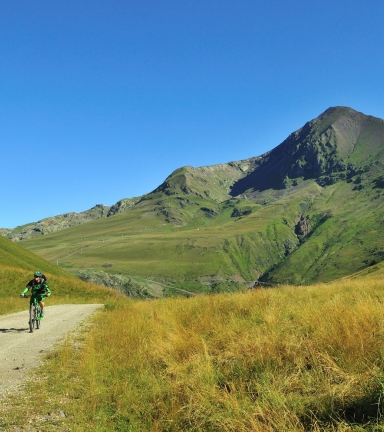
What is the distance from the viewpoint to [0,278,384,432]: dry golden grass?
4.74 m

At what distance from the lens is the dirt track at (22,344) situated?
8.77 m

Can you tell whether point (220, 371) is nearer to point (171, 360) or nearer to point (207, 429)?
point (171, 360)

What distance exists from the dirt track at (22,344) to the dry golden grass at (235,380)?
81 cm

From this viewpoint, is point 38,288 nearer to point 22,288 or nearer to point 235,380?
point 235,380

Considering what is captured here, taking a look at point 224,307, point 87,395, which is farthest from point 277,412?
point 224,307

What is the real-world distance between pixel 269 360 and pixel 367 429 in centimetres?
250

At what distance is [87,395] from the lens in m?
6.69

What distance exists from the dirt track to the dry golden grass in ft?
2.64

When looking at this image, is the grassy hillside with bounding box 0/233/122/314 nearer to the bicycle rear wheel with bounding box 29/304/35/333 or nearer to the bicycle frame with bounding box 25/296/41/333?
the bicycle frame with bounding box 25/296/41/333

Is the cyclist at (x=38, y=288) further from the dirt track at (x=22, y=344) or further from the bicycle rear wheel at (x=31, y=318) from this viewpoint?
the dirt track at (x=22, y=344)

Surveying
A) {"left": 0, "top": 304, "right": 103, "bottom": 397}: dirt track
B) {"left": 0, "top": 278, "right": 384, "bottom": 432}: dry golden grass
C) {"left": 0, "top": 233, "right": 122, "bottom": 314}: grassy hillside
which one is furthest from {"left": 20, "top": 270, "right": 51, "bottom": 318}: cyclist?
{"left": 0, "top": 233, "right": 122, "bottom": 314}: grassy hillside

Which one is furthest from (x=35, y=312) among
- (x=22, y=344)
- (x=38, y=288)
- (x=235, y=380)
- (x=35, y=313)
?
(x=235, y=380)

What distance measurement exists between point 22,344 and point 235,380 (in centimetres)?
953

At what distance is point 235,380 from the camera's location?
20.3 feet
